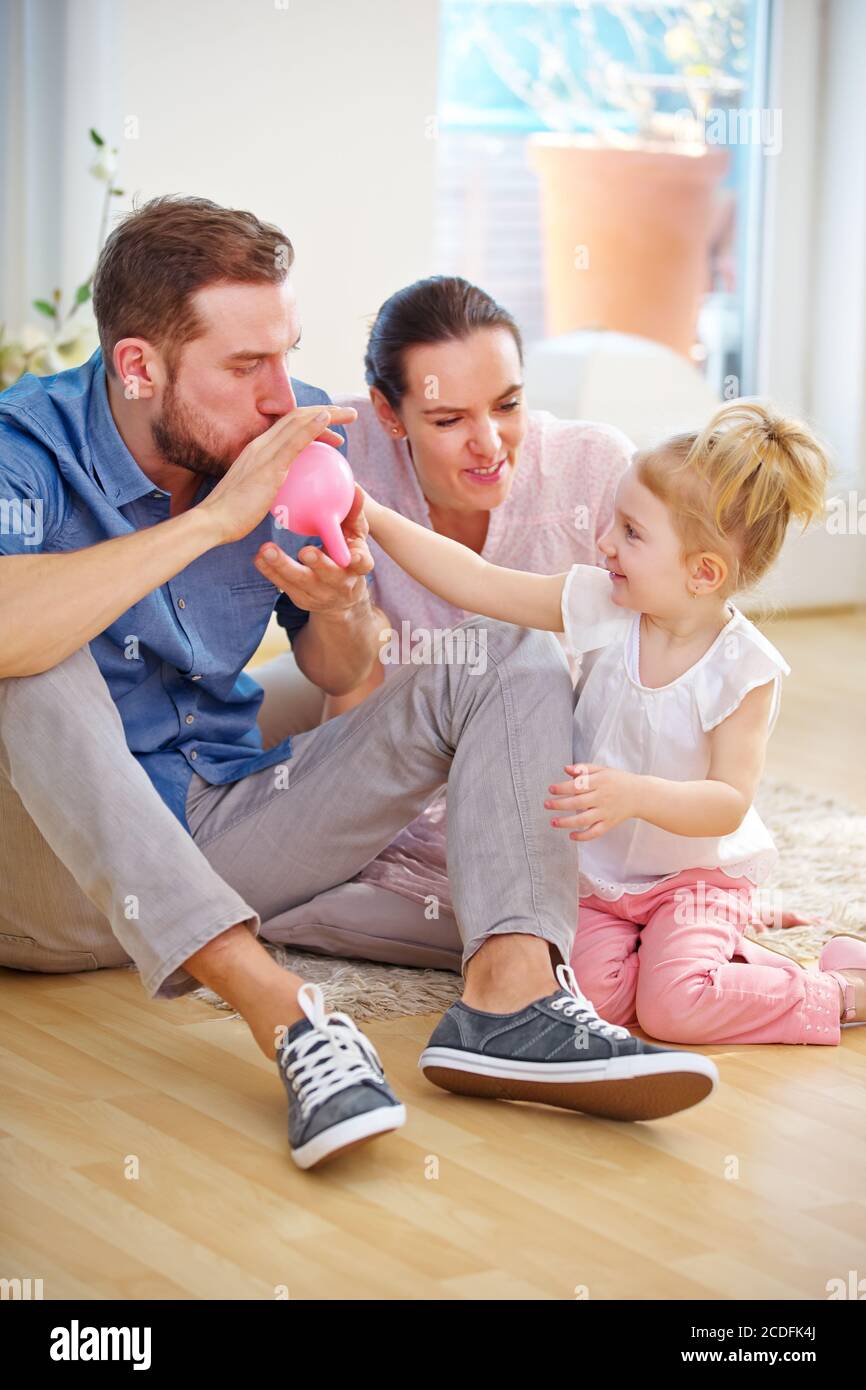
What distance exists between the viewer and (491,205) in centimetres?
440

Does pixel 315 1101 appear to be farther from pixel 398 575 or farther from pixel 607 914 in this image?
pixel 398 575

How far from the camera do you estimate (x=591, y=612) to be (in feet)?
5.40

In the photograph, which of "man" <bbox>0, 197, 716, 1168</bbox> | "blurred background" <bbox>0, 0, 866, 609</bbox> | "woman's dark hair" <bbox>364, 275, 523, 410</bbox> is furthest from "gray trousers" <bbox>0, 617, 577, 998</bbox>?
"blurred background" <bbox>0, 0, 866, 609</bbox>

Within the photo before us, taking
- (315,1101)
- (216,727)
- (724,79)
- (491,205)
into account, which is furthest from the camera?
(491,205)

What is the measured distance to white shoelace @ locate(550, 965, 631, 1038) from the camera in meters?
1.35

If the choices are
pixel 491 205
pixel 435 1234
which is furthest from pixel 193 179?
pixel 435 1234

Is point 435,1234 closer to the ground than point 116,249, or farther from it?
closer to the ground

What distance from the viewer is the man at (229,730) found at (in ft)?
4.44

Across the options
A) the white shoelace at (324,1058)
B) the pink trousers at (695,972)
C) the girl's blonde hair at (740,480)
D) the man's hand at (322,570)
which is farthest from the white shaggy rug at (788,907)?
the girl's blonde hair at (740,480)

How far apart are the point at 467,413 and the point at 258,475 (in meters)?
0.38

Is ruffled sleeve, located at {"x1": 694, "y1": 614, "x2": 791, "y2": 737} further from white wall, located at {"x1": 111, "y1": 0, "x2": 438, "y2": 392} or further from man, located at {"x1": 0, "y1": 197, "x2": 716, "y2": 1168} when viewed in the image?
white wall, located at {"x1": 111, "y1": 0, "x2": 438, "y2": 392}

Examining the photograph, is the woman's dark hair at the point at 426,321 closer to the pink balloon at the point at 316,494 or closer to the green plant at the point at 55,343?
the pink balloon at the point at 316,494

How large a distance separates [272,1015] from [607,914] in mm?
445

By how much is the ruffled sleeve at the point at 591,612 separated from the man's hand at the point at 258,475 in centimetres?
30
